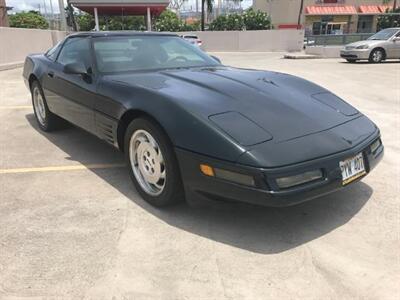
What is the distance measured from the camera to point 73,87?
444 centimetres

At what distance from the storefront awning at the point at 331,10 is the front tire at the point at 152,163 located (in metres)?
55.3

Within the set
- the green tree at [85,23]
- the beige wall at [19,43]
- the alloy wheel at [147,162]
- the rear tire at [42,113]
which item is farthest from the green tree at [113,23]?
the alloy wheel at [147,162]

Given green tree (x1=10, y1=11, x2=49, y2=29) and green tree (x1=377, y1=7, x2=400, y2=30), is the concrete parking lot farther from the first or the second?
green tree (x1=10, y1=11, x2=49, y2=29)

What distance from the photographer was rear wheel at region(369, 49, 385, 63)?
60.4 feet

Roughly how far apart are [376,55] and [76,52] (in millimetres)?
16692

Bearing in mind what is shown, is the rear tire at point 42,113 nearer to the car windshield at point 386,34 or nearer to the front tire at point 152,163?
the front tire at point 152,163

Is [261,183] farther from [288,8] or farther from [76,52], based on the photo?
[288,8]

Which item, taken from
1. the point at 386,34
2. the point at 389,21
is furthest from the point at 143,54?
the point at 389,21

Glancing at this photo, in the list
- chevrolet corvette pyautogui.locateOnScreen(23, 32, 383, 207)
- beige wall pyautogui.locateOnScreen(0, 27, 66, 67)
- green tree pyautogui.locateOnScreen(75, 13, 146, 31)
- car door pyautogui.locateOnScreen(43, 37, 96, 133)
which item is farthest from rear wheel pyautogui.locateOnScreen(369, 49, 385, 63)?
green tree pyautogui.locateOnScreen(75, 13, 146, 31)

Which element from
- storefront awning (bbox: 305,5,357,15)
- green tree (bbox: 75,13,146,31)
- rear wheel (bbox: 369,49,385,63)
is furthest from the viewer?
storefront awning (bbox: 305,5,357,15)

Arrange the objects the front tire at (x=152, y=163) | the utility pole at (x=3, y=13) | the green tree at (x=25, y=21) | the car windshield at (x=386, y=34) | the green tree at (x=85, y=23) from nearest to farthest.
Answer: the front tire at (x=152, y=163), the car windshield at (x=386, y=34), the utility pole at (x=3, y=13), the green tree at (x=25, y=21), the green tree at (x=85, y=23)

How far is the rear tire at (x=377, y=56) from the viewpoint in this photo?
1841 cm

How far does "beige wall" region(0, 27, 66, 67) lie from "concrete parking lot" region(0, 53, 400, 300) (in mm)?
12653

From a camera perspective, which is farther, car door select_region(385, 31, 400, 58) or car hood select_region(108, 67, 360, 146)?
car door select_region(385, 31, 400, 58)
